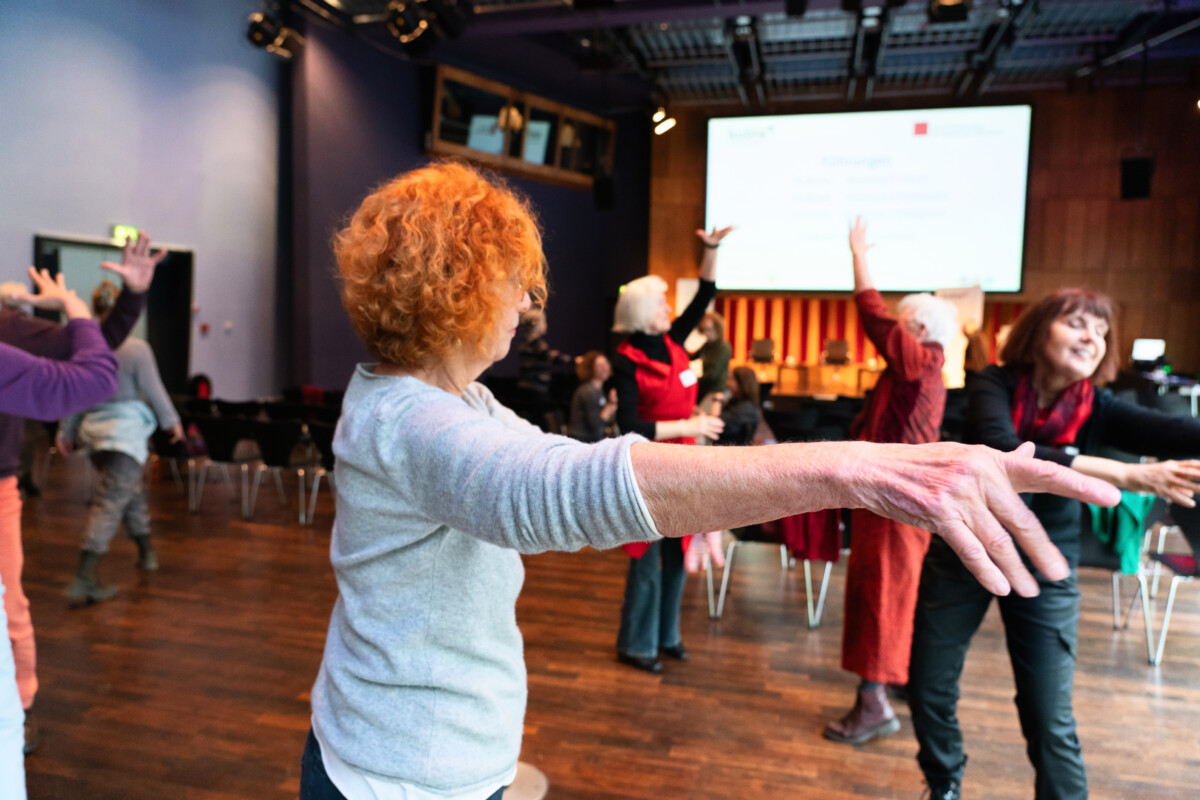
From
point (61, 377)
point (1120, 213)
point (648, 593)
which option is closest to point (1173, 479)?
point (648, 593)

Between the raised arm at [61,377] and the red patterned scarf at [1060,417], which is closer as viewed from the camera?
the raised arm at [61,377]

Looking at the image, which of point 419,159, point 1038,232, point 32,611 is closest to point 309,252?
point 419,159

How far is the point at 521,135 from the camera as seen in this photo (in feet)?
40.8

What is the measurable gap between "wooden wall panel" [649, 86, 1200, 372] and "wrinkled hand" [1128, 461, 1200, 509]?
37.6ft

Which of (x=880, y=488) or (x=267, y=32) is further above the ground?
(x=267, y=32)

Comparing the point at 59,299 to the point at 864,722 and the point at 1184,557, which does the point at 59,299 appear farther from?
the point at 1184,557

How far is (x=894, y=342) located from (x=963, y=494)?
222 centimetres

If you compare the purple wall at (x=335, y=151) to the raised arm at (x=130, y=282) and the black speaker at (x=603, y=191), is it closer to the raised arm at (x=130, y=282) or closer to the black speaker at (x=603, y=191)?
the black speaker at (x=603, y=191)

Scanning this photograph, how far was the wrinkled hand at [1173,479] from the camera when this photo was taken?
1633 millimetres

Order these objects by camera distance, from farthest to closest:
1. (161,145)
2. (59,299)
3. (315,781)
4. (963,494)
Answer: (161,145) < (59,299) < (315,781) < (963,494)

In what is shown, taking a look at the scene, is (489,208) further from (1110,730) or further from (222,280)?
(222,280)

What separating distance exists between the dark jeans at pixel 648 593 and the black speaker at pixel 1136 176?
379 inches

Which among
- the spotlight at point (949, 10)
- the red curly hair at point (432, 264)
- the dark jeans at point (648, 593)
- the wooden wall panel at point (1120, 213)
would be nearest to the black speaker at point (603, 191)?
the wooden wall panel at point (1120, 213)

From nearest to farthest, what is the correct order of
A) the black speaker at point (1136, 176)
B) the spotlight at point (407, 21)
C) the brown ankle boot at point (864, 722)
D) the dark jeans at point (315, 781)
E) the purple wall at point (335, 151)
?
the dark jeans at point (315, 781) → the brown ankle boot at point (864, 722) → the spotlight at point (407, 21) → the purple wall at point (335, 151) → the black speaker at point (1136, 176)
